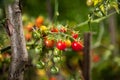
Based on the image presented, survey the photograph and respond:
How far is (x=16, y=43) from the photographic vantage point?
3.05 ft

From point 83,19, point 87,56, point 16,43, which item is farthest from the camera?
point 83,19

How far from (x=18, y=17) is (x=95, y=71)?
1.13 meters

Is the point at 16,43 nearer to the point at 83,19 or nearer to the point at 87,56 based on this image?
the point at 87,56

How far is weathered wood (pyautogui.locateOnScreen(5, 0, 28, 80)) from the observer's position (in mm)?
917

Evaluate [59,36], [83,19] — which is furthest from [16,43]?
[83,19]

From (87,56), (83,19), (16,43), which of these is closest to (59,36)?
(16,43)

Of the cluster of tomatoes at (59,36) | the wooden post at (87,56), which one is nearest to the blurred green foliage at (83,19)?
the wooden post at (87,56)

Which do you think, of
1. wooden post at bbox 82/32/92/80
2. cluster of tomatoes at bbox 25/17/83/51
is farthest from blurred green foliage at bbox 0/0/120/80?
cluster of tomatoes at bbox 25/17/83/51

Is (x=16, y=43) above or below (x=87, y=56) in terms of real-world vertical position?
above

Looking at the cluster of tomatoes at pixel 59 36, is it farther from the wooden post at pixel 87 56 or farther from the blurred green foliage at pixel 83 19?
the blurred green foliage at pixel 83 19

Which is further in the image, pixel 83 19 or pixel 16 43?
pixel 83 19

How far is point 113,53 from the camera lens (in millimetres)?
2213

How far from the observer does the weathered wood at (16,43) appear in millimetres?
917

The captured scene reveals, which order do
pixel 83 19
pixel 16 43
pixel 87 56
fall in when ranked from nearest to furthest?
pixel 16 43 < pixel 87 56 < pixel 83 19
